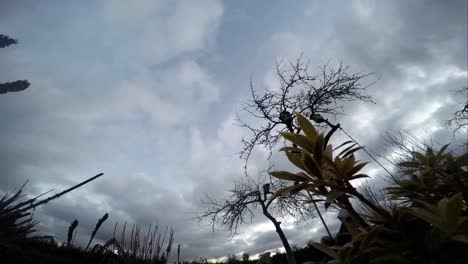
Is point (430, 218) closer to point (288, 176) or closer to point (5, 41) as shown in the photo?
point (288, 176)

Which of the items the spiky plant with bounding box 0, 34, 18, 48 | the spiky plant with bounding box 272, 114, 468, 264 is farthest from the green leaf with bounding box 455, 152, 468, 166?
the spiky plant with bounding box 0, 34, 18, 48

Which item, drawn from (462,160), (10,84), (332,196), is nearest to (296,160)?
(332,196)

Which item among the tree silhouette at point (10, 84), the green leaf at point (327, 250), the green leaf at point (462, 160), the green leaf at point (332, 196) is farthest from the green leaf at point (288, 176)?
the tree silhouette at point (10, 84)

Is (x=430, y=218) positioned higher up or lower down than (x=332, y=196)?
lower down

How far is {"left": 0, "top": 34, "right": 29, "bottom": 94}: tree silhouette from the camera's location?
57.3ft

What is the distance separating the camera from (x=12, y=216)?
2543 millimetres

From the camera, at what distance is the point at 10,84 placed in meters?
18.3

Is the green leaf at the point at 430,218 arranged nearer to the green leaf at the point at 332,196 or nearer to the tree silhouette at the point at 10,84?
the green leaf at the point at 332,196

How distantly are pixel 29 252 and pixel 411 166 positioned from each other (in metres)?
3.11

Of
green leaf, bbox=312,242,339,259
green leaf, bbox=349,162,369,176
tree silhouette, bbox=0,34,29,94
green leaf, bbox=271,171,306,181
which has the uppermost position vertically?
tree silhouette, bbox=0,34,29,94

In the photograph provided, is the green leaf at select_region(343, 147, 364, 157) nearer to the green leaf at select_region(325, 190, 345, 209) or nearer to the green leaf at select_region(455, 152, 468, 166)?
the green leaf at select_region(325, 190, 345, 209)

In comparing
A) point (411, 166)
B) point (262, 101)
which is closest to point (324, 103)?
point (262, 101)

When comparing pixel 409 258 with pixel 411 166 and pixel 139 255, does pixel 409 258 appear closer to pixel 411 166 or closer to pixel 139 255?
pixel 411 166

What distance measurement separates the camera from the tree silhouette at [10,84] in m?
17.5
